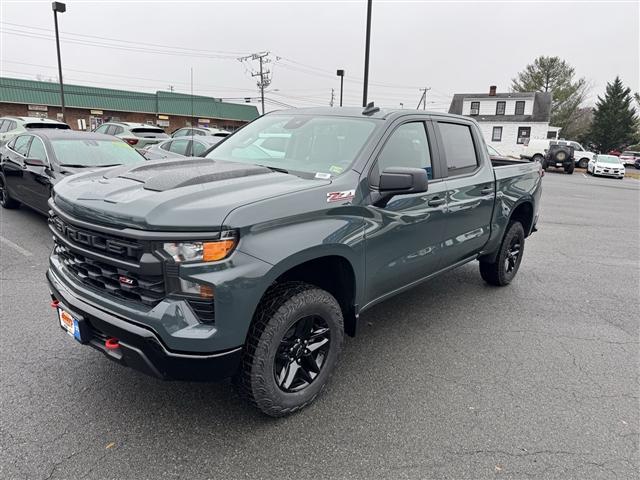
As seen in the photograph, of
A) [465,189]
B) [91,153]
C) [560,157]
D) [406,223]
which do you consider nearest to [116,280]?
[406,223]

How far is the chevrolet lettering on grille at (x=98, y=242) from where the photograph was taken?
90.1 inches

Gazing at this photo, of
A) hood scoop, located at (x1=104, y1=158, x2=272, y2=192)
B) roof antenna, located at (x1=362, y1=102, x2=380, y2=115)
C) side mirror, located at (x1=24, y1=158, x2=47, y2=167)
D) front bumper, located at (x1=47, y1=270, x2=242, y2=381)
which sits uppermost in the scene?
roof antenna, located at (x1=362, y1=102, x2=380, y2=115)

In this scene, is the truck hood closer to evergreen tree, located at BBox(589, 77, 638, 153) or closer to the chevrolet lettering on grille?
the chevrolet lettering on grille

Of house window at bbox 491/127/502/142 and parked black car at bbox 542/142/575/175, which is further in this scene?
house window at bbox 491/127/502/142

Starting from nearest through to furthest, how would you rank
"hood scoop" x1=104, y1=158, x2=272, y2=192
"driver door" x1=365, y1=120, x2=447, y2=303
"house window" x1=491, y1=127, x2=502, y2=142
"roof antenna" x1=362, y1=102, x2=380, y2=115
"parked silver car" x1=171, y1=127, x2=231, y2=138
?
1. "hood scoop" x1=104, y1=158, x2=272, y2=192
2. "driver door" x1=365, y1=120, x2=447, y2=303
3. "roof antenna" x1=362, y1=102, x2=380, y2=115
4. "parked silver car" x1=171, y1=127, x2=231, y2=138
5. "house window" x1=491, y1=127, x2=502, y2=142

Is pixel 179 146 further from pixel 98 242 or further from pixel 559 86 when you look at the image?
pixel 559 86

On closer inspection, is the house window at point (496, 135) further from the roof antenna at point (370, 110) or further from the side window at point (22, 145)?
the roof antenna at point (370, 110)

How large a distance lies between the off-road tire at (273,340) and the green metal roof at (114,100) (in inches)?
1113

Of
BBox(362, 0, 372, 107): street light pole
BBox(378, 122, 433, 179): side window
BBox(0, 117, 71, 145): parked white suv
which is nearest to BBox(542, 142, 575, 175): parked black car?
BBox(362, 0, 372, 107): street light pole

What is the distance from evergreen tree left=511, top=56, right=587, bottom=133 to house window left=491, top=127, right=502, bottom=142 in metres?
15.2

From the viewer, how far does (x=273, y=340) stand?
2488 mm

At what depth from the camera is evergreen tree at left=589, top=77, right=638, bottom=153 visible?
160ft

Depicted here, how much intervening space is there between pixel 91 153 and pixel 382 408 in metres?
6.21

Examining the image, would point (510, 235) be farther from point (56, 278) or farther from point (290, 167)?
point (56, 278)
